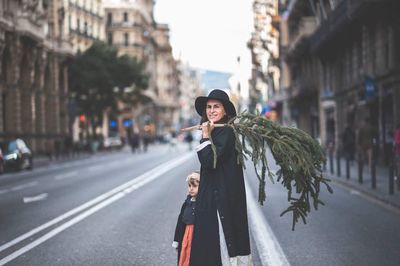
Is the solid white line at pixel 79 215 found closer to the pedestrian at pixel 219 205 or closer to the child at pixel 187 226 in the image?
the child at pixel 187 226

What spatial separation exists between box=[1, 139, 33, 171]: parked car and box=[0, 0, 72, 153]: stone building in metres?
9.67

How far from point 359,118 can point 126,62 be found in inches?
1173

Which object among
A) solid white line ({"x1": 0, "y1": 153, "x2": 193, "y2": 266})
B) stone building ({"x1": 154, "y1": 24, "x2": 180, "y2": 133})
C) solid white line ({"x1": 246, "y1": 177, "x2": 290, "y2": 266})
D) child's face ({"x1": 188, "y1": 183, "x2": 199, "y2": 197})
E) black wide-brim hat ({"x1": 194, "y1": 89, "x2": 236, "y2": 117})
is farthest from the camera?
stone building ({"x1": 154, "y1": 24, "x2": 180, "y2": 133})

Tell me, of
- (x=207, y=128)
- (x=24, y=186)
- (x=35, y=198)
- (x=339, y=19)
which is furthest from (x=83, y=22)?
(x=207, y=128)

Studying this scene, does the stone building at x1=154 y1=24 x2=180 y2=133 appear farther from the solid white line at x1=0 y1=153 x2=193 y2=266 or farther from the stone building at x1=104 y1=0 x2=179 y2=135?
the solid white line at x1=0 y1=153 x2=193 y2=266

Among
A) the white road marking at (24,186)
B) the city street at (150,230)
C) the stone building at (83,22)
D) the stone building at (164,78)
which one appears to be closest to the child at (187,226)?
the city street at (150,230)

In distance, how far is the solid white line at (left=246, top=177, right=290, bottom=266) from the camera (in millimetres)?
6855

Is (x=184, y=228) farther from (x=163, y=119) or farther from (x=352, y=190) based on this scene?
(x=163, y=119)

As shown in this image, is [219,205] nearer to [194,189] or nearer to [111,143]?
[194,189]

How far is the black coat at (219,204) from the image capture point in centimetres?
449

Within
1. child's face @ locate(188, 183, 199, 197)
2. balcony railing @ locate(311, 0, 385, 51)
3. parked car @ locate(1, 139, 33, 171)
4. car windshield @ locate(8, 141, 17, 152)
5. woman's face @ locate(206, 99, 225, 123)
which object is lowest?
parked car @ locate(1, 139, 33, 171)

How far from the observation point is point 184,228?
15.8 feet

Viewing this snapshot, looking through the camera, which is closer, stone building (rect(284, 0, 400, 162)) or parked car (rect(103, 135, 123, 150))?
stone building (rect(284, 0, 400, 162))

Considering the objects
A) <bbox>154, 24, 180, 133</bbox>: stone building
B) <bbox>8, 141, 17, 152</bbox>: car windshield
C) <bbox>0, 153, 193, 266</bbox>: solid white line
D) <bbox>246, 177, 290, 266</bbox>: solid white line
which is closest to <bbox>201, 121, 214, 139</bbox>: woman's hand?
<bbox>246, 177, 290, 266</bbox>: solid white line
